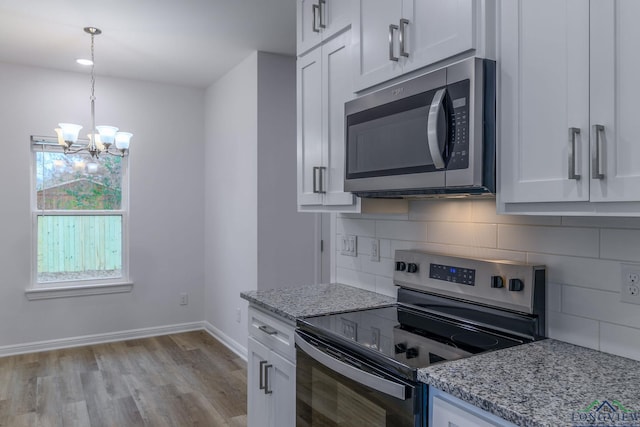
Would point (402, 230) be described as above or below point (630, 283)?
above

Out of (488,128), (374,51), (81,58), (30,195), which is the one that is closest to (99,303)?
(30,195)

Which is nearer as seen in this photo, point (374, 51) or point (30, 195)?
point (374, 51)

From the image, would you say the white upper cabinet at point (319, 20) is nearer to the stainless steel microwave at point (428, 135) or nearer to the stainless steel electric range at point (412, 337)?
the stainless steel microwave at point (428, 135)

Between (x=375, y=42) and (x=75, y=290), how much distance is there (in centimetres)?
388

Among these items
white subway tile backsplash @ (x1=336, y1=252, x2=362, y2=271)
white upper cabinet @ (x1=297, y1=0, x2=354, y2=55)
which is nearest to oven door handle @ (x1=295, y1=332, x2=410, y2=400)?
white subway tile backsplash @ (x1=336, y1=252, x2=362, y2=271)

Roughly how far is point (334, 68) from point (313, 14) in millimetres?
376

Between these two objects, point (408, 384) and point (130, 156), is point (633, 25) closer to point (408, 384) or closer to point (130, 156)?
point (408, 384)

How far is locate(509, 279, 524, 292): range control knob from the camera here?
160 cm

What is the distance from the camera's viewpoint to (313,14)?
7.89 feet

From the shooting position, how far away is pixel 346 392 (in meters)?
1.57

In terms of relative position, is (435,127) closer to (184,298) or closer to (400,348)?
(400,348)

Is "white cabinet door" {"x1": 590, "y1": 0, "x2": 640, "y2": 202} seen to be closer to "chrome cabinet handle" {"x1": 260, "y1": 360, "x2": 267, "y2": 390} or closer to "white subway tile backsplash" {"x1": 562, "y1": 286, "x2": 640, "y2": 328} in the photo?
"white subway tile backsplash" {"x1": 562, "y1": 286, "x2": 640, "y2": 328}

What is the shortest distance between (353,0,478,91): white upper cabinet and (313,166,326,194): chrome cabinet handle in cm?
46

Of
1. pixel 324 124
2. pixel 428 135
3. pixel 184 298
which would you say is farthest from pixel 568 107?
pixel 184 298
